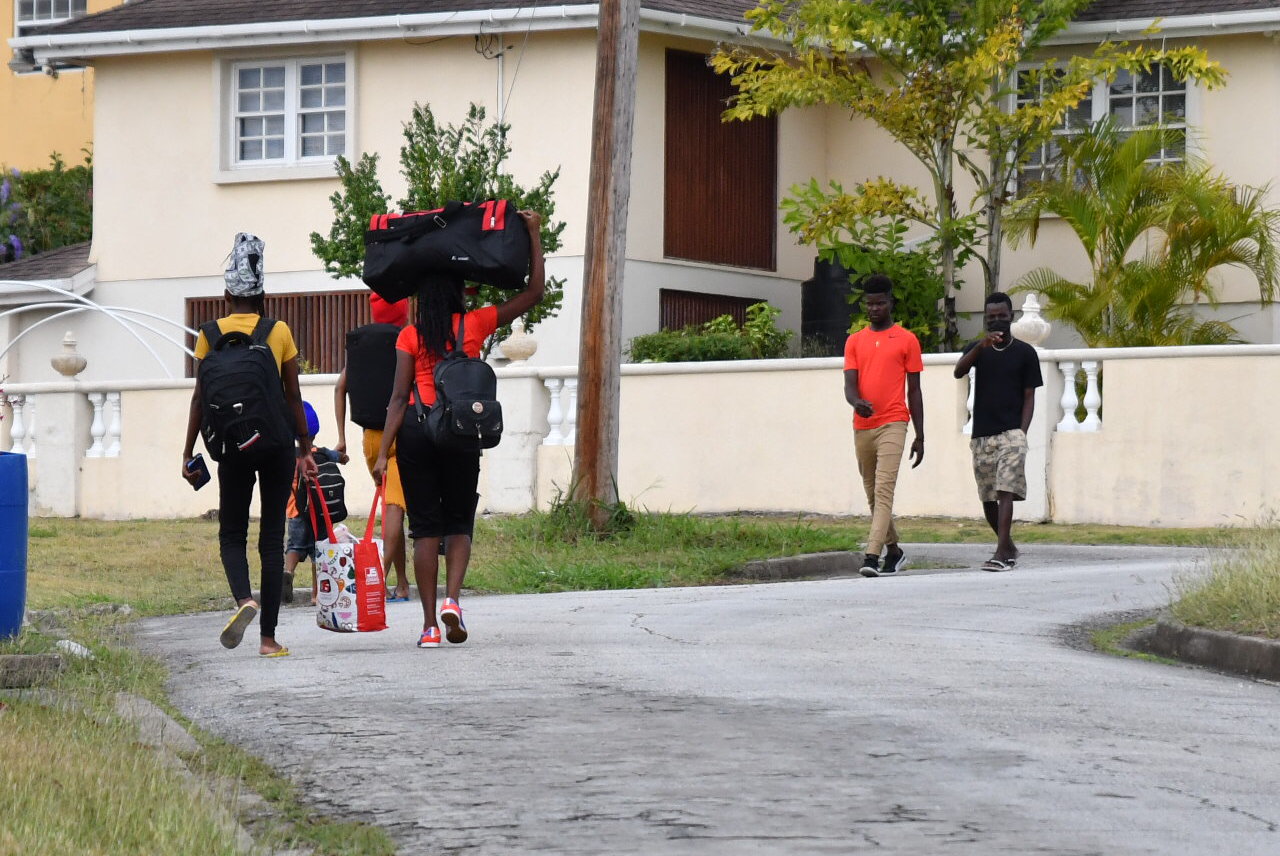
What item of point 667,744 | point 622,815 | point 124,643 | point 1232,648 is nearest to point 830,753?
point 667,744

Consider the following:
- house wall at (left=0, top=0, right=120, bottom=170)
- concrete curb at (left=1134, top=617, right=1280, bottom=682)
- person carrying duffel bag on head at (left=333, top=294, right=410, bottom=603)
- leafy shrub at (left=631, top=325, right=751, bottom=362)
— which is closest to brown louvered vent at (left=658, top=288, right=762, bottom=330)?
leafy shrub at (left=631, top=325, right=751, bottom=362)

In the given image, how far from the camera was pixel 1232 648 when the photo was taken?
9.32 metres

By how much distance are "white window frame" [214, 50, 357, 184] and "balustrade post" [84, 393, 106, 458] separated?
387 centimetres

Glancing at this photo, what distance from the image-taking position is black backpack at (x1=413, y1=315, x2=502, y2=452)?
353 inches

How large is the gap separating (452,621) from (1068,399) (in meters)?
10.3

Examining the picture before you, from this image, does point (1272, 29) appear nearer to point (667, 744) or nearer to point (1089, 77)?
point (1089, 77)

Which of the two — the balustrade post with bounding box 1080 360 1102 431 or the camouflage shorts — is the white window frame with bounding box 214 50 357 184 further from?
the camouflage shorts

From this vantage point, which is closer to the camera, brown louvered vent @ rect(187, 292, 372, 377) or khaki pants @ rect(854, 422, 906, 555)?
khaki pants @ rect(854, 422, 906, 555)

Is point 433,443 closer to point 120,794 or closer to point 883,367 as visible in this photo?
point 120,794

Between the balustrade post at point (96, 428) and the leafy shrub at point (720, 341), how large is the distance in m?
5.78

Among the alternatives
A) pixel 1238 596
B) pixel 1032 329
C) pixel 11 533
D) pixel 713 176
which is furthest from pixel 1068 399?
pixel 11 533

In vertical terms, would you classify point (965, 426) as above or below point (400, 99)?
below

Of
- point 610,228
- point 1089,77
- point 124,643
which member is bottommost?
point 124,643

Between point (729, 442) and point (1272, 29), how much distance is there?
7.82m
